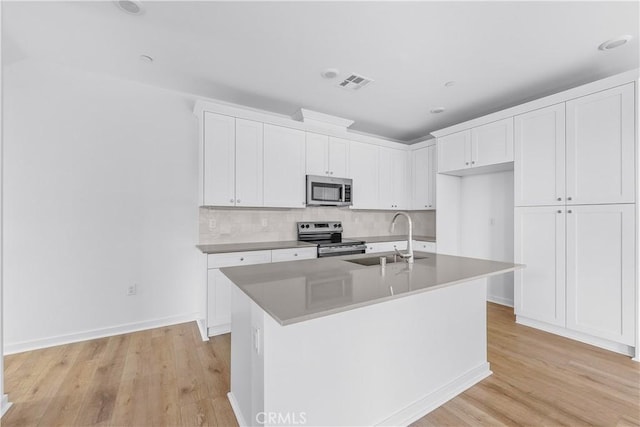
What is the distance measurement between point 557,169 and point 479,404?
7.92 feet

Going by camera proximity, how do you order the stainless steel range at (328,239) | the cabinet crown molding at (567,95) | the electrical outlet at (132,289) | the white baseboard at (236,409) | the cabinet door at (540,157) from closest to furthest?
the white baseboard at (236,409) → the cabinet crown molding at (567,95) → the cabinet door at (540,157) → the electrical outlet at (132,289) → the stainless steel range at (328,239)

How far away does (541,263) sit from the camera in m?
2.93

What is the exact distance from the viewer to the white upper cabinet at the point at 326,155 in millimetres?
3696

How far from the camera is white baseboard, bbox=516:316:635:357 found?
2.41 metres

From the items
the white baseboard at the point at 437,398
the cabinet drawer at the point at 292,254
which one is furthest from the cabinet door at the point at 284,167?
the white baseboard at the point at 437,398

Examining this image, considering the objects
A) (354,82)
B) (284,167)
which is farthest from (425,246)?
(354,82)

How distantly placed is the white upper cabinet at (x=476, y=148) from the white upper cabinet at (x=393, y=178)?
2.26ft

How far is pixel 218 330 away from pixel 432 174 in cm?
364

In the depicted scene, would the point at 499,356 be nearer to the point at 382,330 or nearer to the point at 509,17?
the point at 382,330

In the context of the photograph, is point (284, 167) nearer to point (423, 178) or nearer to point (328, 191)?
point (328, 191)

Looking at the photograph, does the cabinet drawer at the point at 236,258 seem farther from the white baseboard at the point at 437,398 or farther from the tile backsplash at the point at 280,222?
the white baseboard at the point at 437,398

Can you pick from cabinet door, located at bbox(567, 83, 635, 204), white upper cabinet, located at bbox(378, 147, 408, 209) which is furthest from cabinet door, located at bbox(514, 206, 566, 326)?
white upper cabinet, located at bbox(378, 147, 408, 209)

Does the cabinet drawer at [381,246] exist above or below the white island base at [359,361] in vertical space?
above

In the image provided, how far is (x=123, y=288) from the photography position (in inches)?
115
